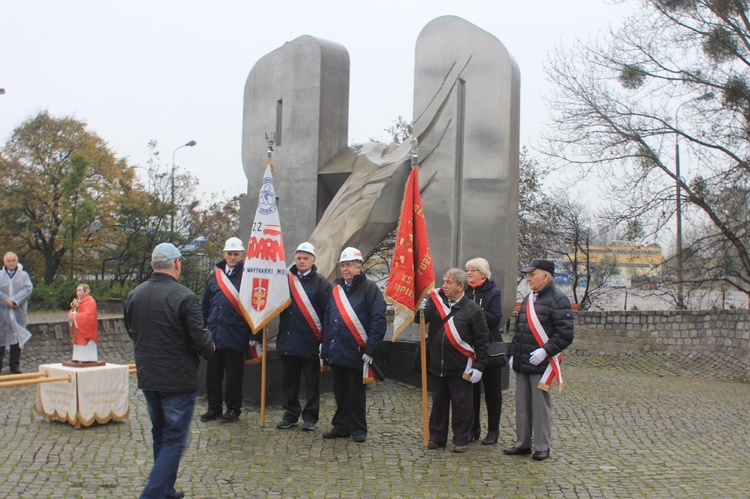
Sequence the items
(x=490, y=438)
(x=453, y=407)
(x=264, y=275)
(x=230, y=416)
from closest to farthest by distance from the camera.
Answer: (x=453, y=407) < (x=490, y=438) < (x=264, y=275) < (x=230, y=416)

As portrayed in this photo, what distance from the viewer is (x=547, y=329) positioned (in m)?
6.98

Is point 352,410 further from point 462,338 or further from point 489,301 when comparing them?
point 489,301

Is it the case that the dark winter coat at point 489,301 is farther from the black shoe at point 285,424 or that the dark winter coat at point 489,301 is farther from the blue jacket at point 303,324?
the black shoe at point 285,424

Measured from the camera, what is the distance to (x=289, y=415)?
7.96 metres

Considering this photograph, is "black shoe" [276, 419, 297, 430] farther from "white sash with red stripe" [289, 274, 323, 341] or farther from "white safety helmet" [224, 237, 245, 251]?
"white safety helmet" [224, 237, 245, 251]

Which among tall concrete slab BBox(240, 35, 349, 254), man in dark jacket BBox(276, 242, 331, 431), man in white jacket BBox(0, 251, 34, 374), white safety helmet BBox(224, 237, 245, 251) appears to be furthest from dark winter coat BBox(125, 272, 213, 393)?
man in white jacket BBox(0, 251, 34, 374)

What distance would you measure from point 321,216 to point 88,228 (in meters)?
21.7

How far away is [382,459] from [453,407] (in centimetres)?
87

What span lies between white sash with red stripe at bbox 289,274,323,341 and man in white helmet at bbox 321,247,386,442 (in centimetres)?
→ 25

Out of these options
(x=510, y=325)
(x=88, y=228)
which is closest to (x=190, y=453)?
(x=510, y=325)

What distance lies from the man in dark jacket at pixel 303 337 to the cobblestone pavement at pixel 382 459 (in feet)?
0.73

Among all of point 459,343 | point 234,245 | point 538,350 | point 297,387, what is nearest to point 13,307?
point 234,245

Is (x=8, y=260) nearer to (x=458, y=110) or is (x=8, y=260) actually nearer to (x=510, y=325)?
(x=458, y=110)

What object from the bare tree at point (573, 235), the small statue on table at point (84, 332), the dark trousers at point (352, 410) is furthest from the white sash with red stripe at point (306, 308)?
the bare tree at point (573, 235)
